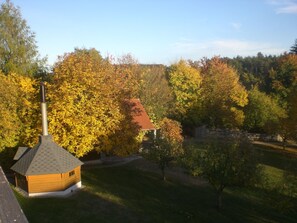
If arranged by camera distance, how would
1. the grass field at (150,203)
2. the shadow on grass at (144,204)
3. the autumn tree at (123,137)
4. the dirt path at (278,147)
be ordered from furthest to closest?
the dirt path at (278,147), the autumn tree at (123,137), the shadow on grass at (144,204), the grass field at (150,203)

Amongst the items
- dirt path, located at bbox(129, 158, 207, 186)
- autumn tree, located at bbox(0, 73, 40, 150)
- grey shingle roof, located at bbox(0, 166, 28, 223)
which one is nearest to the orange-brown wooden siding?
autumn tree, located at bbox(0, 73, 40, 150)

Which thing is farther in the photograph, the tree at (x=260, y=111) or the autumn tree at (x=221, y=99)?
the autumn tree at (x=221, y=99)

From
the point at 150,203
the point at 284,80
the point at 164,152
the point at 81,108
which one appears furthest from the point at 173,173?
the point at 284,80

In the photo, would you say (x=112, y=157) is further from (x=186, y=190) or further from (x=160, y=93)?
(x=160, y=93)

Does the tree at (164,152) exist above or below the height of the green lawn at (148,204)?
above

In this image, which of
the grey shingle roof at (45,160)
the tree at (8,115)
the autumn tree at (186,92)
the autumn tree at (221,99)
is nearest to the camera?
the grey shingle roof at (45,160)

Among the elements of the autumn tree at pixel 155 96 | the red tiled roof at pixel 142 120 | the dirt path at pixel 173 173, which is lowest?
the dirt path at pixel 173 173

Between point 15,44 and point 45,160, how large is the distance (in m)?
19.2

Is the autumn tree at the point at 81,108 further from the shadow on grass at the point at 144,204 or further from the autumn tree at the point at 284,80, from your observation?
the autumn tree at the point at 284,80

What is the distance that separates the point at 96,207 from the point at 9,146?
1039cm

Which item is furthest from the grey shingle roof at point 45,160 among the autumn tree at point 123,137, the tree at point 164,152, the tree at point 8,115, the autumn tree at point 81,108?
the tree at point 164,152

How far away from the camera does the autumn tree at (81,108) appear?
24.7 meters

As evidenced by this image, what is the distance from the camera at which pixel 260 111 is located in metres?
Result: 47.6

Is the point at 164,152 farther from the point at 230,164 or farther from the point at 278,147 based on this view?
the point at 278,147
